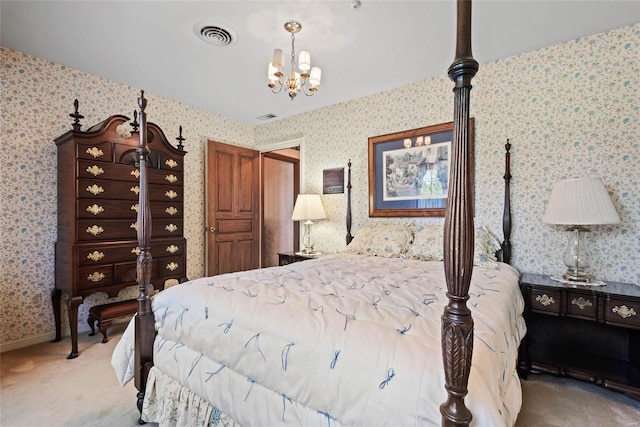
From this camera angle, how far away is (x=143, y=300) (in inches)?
65.2

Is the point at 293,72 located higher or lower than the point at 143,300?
higher

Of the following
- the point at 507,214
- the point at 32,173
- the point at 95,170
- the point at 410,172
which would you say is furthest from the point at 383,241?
the point at 32,173

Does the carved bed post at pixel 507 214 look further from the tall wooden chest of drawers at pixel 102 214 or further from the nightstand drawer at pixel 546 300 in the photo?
the tall wooden chest of drawers at pixel 102 214

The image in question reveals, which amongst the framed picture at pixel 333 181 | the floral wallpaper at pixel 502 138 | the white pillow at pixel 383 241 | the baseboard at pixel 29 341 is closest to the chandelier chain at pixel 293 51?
the floral wallpaper at pixel 502 138

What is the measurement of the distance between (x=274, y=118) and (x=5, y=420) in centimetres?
391

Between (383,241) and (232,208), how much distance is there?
→ 7.48ft

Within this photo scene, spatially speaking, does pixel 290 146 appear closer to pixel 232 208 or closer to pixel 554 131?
pixel 232 208

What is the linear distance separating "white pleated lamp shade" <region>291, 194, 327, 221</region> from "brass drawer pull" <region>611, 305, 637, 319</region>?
267cm

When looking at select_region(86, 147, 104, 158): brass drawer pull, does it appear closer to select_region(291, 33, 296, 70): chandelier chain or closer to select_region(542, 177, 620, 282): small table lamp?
select_region(291, 33, 296, 70): chandelier chain

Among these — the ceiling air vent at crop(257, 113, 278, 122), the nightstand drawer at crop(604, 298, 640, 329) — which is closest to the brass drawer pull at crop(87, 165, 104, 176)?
the ceiling air vent at crop(257, 113, 278, 122)

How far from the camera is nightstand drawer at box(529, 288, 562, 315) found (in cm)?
211

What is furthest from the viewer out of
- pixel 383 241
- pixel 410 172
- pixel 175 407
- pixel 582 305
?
pixel 410 172

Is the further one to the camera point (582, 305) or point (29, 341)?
point (29, 341)

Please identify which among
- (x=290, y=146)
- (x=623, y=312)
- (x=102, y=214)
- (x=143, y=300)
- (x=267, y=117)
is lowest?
(x=623, y=312)
